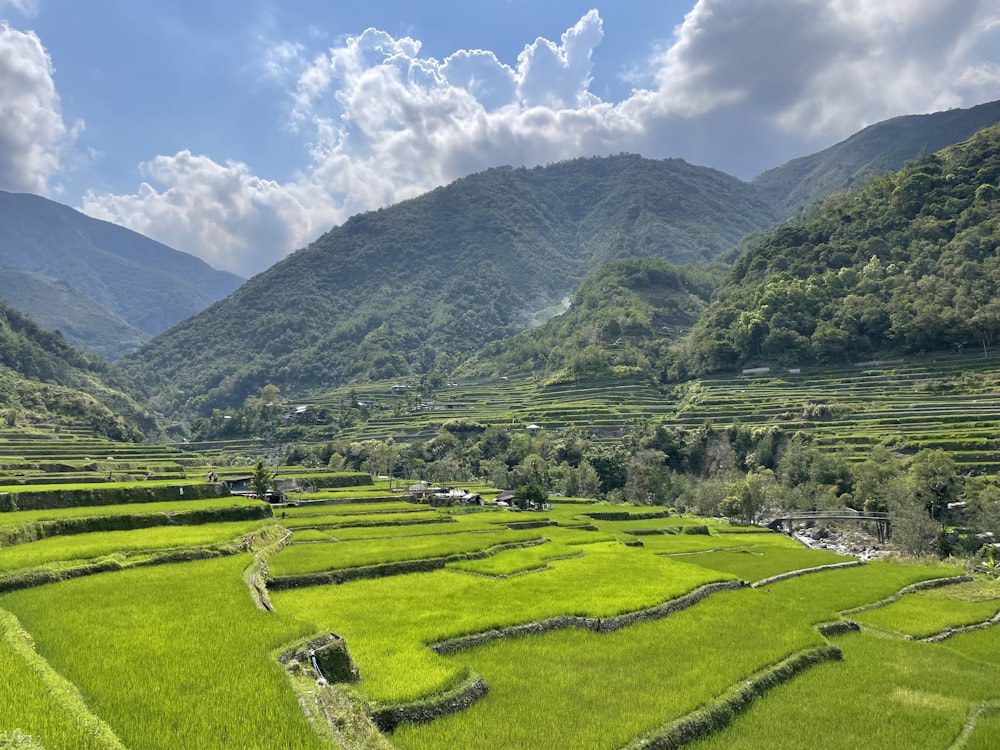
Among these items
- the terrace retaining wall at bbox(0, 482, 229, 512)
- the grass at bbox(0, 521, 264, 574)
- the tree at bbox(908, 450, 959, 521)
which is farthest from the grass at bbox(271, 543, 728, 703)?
the tree at bbox(908, 450, 959, 521)

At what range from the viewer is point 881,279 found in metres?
103

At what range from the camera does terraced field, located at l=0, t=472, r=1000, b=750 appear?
9062mm

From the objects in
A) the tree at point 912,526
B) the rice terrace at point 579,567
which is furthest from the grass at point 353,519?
the tree at point 912,526

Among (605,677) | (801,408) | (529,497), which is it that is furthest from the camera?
(801,408)

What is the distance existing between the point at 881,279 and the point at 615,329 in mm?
54486

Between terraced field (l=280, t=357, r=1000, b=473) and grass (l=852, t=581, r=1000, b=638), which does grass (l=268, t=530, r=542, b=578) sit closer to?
grass (l=852, t=581, r=1000, b=638)

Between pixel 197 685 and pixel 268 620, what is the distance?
143 inches

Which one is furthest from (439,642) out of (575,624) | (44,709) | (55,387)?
(55,387)

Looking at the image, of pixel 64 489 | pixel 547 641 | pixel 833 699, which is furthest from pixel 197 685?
pixel 64 489

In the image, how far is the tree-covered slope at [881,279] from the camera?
87.7 metres

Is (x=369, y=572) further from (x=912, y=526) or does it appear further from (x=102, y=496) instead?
(x=912, y=526)

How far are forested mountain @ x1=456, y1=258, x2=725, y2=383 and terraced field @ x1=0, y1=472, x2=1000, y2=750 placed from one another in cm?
9786

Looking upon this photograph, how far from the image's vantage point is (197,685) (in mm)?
9359

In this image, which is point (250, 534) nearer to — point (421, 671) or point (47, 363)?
point (421, 671)
